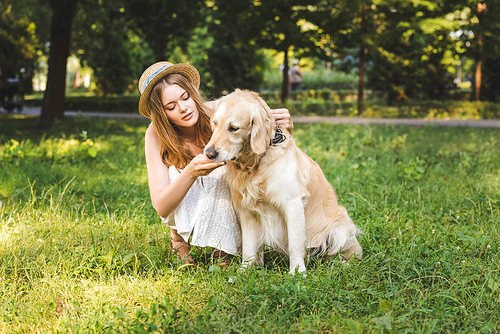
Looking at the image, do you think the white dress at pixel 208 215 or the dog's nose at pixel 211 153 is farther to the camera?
the white dress at pixel 208 215

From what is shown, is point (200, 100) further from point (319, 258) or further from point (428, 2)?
point (428, 2)

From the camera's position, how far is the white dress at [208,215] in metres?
2.70

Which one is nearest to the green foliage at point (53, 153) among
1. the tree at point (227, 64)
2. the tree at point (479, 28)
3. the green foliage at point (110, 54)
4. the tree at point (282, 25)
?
the tree at point (282, 25)

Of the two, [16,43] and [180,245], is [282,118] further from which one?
[16,43]

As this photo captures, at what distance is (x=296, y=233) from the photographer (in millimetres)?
2486

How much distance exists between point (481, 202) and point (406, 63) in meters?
13.8

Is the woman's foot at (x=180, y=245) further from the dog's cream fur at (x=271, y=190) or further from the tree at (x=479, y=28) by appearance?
the tree at (x=479, y=28)

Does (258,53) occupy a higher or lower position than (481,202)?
higher

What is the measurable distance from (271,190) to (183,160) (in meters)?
0.74

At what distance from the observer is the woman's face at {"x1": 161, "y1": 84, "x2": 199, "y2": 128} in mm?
2621

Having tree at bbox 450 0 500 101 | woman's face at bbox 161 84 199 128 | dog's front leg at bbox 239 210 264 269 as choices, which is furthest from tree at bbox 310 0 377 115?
dog's front leg at bbox 239 210 264 269

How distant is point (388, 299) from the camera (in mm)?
2111

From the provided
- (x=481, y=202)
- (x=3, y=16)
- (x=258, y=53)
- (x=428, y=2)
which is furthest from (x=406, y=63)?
(x=3, y=16)

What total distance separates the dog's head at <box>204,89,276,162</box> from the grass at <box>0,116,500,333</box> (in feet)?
2.56
